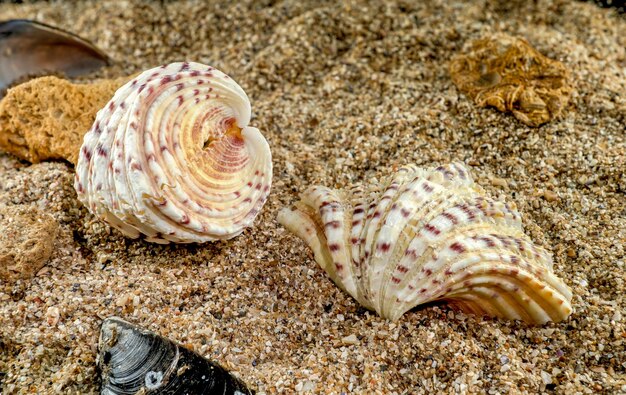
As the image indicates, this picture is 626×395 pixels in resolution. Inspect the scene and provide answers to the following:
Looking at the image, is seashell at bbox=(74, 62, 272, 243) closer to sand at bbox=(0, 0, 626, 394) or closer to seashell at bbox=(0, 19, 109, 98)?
sand at bbox=(0, 0, 626, 394)

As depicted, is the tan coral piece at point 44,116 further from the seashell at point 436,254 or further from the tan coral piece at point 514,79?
the tan coral piece at point 514,79

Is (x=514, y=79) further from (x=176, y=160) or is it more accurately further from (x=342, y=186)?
(x=176, y=160)

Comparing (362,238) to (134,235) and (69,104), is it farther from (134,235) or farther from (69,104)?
(69,104)

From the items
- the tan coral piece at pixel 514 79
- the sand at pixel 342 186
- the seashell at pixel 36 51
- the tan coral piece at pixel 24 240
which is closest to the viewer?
the sand at pixel 342 186

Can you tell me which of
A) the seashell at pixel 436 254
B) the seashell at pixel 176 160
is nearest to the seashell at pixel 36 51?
the seashell at pixel 176 160

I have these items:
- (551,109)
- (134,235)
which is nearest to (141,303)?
(134,235)

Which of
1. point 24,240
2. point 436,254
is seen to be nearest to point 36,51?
point 24,240

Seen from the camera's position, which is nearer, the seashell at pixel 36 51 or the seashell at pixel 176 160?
the seashell at pixel 176 160

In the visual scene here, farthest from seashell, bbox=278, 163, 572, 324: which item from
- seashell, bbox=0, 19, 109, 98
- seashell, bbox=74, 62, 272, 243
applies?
seashell, bbox=0, 19, 109, 98
